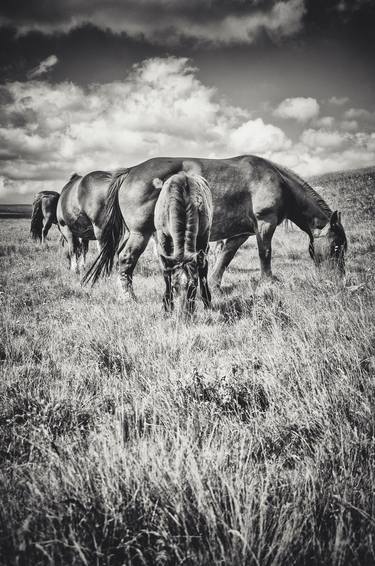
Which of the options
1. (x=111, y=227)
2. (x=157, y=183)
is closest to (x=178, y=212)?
(x=157, y=183)

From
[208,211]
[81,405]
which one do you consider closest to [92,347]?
[81,405]

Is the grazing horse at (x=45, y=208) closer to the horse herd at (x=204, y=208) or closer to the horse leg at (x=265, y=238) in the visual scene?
the horse herd at (x=204, y=208)

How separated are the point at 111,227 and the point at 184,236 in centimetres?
323

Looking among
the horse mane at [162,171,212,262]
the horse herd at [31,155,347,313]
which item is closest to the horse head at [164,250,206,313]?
the horse mane at [162,171,212,262]

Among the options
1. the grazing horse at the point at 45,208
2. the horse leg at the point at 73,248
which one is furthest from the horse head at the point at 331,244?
the grazing horse at the point at 45,208

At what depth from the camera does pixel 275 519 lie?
44.9 inches

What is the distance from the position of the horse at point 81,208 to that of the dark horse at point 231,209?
1179mm

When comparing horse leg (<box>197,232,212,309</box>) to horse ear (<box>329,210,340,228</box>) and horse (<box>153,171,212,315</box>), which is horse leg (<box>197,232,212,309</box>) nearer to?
horse (<box>153,171,212,315</box>)

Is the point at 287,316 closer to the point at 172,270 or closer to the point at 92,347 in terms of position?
the point at 172,270

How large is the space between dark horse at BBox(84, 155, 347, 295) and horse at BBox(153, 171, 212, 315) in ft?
2.05

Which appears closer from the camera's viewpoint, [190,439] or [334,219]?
[190,439]

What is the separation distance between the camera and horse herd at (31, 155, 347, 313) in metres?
5.07

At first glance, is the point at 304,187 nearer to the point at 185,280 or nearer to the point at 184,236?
the point at 184,236

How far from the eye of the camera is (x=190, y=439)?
171 cm
